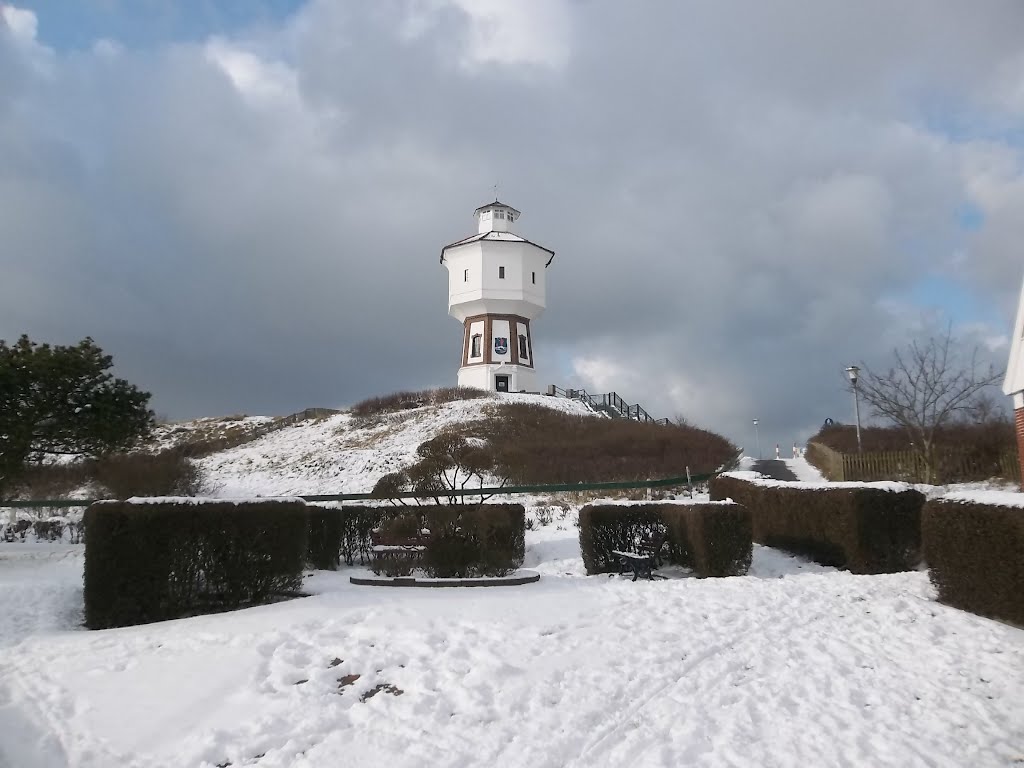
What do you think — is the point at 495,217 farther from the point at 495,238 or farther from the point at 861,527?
the point at 861,527

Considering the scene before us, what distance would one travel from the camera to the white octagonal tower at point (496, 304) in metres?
49.3

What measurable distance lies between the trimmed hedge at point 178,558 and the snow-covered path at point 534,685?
777 mm

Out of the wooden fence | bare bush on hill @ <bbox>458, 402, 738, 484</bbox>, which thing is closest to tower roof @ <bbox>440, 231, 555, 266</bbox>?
bare bush on hill @ <bbox>458, 402, 738, 484</bbox>

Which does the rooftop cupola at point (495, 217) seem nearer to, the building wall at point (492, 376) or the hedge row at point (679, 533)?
the building wall at point (492, 376)

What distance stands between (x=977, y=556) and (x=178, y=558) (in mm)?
9645

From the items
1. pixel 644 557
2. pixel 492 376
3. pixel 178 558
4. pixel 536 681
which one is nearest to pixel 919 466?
pixel 644 557

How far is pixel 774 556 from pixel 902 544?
9.70 ft

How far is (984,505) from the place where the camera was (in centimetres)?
759

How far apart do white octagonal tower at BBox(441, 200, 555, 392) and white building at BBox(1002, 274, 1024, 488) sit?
34394 millimetres

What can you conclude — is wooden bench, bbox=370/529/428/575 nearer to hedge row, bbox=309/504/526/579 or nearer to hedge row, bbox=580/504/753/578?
hedge row, bbox=309/504/526/579

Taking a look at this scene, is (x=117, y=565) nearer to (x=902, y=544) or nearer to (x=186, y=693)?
(x=186, y=693)

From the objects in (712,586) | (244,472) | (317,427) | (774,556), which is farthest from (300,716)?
(317,427)

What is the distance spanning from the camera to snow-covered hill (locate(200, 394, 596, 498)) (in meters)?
32.1

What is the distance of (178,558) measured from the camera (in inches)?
366
